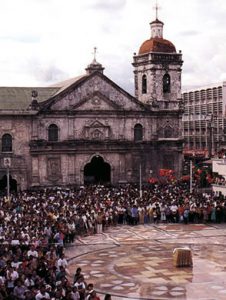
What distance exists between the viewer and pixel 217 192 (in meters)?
42.9

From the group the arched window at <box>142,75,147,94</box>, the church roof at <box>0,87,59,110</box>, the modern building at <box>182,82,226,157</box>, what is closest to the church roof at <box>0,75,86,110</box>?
the church roof at <box>0,87,59,110</box>

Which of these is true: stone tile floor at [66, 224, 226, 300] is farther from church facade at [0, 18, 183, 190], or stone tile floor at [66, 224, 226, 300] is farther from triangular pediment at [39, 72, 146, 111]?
triangular pediment at [39, 72, 146, 111]

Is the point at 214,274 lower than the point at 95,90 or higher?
lower

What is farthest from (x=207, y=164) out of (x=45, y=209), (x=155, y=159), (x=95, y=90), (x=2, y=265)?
(x=2, y=265)

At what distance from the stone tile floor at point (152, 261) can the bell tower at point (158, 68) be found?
21.3m

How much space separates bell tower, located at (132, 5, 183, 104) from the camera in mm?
52719

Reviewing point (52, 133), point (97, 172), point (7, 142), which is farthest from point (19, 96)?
point (97, 172)

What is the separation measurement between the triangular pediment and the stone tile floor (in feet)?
60.3

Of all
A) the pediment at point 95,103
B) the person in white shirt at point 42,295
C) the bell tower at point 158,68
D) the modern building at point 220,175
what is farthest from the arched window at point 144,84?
the person in white shirt at point 42,295

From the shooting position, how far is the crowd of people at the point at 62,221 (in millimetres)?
16047

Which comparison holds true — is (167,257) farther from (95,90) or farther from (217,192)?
(95,90)

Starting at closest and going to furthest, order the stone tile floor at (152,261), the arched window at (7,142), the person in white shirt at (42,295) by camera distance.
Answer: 1. the person in white shirt at (42,295)
2. the stone tile floor at (152,261)
3. the arched window at (7,142)

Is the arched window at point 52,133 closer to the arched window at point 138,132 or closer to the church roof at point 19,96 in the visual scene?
the church roof at point 19,96

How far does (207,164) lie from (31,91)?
66.6 feet
